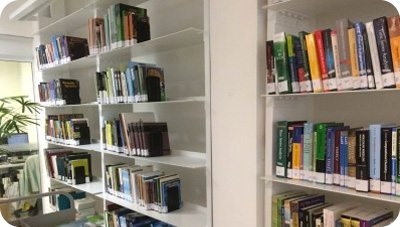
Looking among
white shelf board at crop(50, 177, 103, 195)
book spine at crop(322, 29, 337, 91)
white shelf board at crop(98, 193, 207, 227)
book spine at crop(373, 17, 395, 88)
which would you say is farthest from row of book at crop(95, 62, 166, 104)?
book spine at crop(373, 17, 395, 88)

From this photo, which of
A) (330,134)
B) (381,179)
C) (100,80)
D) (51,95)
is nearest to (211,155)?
(330,134)

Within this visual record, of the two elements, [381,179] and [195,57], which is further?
[195,57]

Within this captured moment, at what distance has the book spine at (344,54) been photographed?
1.31 metres

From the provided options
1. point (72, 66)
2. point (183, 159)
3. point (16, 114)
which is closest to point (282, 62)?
point (183, 159)

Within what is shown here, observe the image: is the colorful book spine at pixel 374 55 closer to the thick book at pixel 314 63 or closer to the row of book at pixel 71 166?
the thick book at pixel 314 63

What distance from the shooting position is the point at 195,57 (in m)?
2.39

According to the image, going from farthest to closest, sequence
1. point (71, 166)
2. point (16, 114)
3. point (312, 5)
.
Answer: point (16, 114), point (71, 166), point (312, 5)

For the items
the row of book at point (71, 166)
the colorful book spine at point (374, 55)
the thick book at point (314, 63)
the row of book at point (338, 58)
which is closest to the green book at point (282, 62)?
the row of book at point (338, 58)

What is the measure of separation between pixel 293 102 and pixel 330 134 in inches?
14.5

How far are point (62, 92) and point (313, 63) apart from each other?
2794mm

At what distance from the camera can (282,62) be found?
151 cm

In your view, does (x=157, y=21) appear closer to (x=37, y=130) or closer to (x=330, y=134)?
(x=330, y=134)

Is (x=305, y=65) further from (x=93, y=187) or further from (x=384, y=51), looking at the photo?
(x=93, y=187)

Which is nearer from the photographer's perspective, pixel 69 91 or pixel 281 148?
Answer: pixel 281 148
